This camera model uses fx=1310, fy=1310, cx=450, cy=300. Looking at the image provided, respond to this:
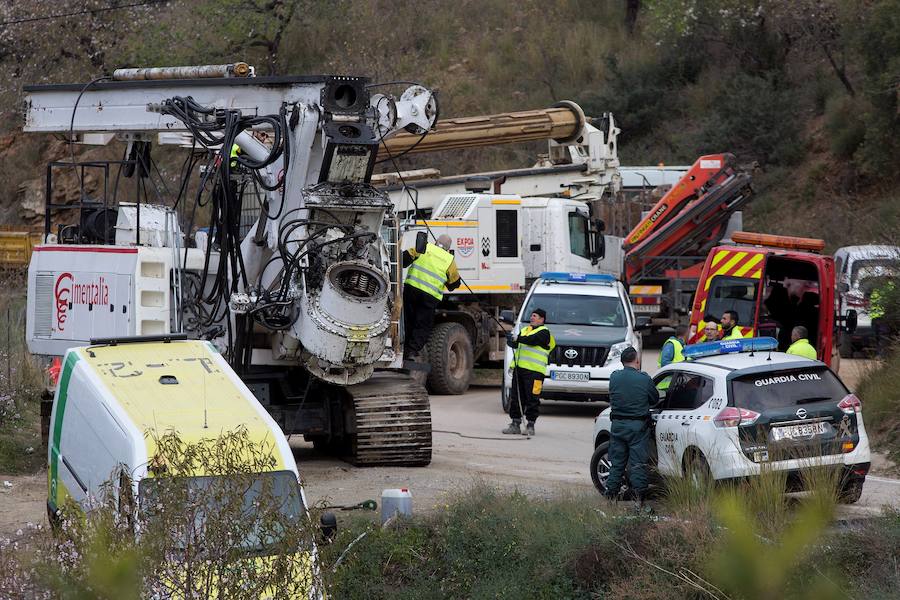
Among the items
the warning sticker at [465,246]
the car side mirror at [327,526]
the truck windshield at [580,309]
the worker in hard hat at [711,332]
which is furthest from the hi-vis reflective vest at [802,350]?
the warning sticker at [465,246]

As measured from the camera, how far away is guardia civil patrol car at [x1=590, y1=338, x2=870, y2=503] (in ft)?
35.6

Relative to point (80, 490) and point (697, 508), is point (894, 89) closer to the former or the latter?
point (697, 508)

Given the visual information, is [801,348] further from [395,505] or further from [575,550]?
[395,505]

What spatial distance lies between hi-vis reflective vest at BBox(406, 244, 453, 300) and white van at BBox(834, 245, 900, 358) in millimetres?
7553

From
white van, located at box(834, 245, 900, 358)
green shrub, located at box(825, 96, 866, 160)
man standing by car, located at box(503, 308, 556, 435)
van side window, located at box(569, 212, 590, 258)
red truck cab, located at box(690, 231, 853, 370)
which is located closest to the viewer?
man standing by car, located at box(503, 308, 556, 435)

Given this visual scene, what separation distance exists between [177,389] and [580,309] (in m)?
11.3

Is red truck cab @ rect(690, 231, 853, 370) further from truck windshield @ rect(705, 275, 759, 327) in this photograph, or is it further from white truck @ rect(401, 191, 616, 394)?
white truck @ rect(401, 191, 616, 394)

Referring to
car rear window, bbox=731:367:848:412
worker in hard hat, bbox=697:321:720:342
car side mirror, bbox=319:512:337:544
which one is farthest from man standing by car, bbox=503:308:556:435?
car side mirror, bbox=319:512:337:544

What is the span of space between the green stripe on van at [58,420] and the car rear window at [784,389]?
5440 millimetres

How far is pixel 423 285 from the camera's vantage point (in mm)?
17469

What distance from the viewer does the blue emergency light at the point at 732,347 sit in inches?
474

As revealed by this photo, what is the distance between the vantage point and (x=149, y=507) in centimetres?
729

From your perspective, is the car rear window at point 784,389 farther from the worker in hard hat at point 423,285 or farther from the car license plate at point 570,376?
the car license plate at point 570,376

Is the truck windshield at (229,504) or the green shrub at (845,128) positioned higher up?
the green shrub at (845,128)
